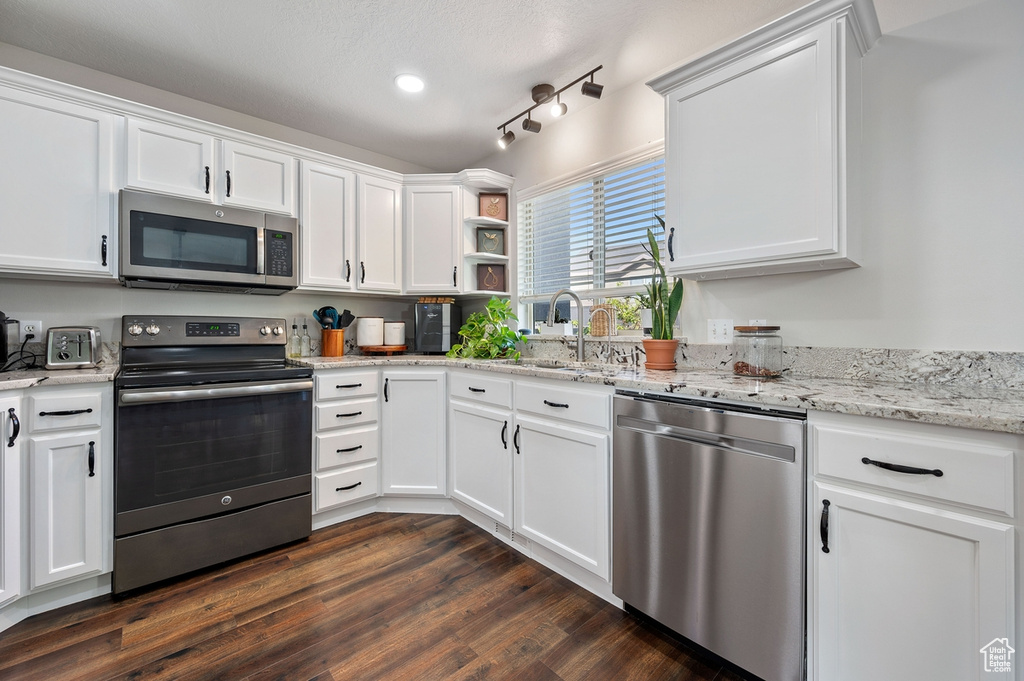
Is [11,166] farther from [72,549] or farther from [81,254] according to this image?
[72,549]

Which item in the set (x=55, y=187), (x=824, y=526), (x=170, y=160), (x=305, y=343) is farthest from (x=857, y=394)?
(x=55, y=187)

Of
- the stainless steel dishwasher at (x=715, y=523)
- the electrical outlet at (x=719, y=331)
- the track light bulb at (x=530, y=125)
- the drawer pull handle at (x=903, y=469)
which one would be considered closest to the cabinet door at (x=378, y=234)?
the track light bulb at (x=530, y=125)

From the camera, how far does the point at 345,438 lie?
2531 mm

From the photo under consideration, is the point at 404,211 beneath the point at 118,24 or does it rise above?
beneath

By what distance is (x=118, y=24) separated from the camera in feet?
6.39

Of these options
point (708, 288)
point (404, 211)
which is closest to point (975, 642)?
point (708, 288)

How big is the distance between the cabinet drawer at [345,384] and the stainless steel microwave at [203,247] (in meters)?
0.65

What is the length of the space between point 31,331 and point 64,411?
0.78 m

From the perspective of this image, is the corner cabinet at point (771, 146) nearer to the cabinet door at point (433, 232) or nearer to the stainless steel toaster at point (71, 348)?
the cabinet door at point (433, 232)

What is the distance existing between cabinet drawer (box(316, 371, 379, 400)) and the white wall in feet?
7.58

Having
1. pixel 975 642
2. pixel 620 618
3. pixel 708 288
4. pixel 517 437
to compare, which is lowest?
pixel 620 618

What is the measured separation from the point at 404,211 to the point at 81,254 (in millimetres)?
1806

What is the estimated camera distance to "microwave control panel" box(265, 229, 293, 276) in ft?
8.24

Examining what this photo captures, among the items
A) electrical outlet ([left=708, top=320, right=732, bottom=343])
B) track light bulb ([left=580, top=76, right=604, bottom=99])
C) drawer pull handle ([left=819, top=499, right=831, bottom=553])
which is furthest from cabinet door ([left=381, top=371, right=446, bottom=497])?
drawer pull handle ([left=819, top=499, right=831, bottom=553])
